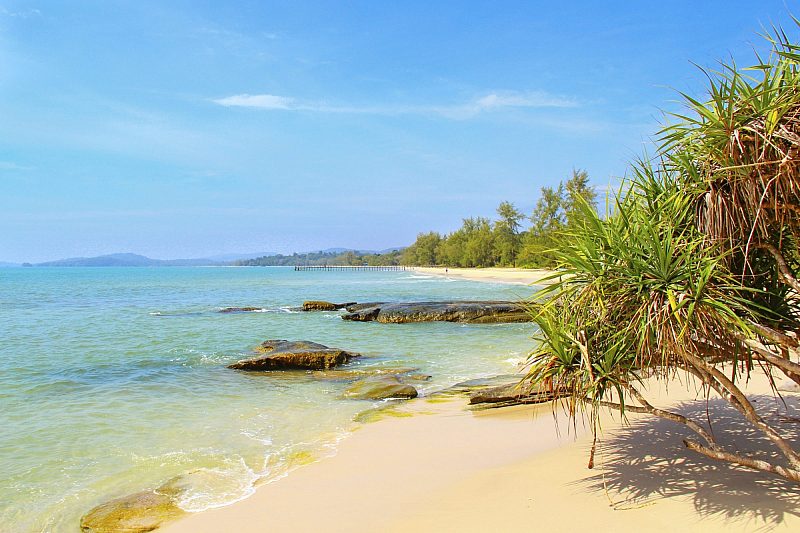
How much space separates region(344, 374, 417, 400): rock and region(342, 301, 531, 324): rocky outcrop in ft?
49.7

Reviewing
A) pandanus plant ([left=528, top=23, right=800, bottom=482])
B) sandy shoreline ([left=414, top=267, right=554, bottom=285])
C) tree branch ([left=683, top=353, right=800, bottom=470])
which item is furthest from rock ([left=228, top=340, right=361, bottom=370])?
sandy shoreline ([left=414, top=267, right=554, bottom=285])

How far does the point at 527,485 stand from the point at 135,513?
4.38 meters

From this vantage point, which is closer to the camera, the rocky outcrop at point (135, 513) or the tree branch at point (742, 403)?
the tree branch at point (742, 403)

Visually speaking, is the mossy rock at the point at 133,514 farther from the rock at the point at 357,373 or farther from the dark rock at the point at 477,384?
the rock at the point at 357,373

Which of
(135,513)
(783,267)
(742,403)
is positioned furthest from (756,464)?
(135,513)

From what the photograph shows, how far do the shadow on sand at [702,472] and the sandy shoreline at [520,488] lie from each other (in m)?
0.01

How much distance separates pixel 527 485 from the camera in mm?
6059

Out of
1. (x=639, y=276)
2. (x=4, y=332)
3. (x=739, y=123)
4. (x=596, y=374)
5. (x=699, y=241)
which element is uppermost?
(x=739, y=123)

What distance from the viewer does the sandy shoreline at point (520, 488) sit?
16.3 ft

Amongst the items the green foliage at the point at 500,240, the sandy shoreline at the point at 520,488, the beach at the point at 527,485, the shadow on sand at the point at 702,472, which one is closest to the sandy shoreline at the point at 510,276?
the green foliage at the point at 500,240

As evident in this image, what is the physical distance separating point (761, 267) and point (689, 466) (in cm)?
230

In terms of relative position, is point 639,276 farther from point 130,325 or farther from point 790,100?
point 130,325

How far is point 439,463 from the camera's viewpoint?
7.22 meters

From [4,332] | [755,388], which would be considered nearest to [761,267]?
[755,388]
